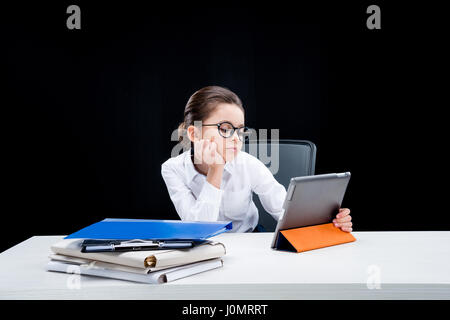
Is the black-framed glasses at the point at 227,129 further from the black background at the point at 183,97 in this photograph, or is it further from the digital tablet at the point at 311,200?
the black background at the point at 183,97

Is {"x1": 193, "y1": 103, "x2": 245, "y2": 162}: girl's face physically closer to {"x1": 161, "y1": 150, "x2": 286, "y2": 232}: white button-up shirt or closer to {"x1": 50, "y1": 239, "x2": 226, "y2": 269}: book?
{"x1": 161, "y1": 150, "x2": 286, "y2": 232}: white button-up shirt

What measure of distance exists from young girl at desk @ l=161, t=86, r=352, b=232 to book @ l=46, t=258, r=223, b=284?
0.65m

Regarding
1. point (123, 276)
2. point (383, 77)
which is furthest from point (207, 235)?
point (383, 77)

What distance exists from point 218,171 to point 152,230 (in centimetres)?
67

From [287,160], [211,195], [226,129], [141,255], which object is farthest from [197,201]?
[141,255]

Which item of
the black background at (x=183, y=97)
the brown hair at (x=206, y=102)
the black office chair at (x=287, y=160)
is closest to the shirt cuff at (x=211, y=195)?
the brown hair at (x=206, y=102)

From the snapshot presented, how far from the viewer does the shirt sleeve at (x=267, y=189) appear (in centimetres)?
191

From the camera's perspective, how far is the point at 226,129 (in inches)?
64.7

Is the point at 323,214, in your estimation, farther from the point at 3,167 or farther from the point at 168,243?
the point at 3,167

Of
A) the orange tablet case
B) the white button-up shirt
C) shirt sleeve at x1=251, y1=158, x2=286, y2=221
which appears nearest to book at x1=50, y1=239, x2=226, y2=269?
the orange tablet case

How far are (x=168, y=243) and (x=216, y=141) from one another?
0.76m

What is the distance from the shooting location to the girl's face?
1.65m

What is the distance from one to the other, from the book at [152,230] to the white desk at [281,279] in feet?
0.30

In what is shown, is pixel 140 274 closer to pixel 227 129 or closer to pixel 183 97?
pixel 227 129
